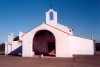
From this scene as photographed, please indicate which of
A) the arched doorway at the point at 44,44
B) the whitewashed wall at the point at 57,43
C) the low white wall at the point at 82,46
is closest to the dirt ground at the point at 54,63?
the whitewashed wall at the point at 57,43

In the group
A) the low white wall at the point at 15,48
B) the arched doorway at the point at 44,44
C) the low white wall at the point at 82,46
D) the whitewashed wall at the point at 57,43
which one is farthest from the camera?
the low white wall at the point at 15,48

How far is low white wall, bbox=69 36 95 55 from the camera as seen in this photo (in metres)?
28.3

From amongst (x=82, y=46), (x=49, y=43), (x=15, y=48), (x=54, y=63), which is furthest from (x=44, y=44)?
(x=54, y=63)

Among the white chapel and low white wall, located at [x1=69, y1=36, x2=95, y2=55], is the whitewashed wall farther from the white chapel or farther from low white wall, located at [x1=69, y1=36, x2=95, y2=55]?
A: low white wall, located at [x1=69, y1=36, x2=95, y2=55]

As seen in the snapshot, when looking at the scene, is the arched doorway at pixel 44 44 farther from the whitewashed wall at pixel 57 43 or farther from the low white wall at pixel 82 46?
the whitewashed wall at pixel 57 43

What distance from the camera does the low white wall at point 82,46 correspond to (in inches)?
1115

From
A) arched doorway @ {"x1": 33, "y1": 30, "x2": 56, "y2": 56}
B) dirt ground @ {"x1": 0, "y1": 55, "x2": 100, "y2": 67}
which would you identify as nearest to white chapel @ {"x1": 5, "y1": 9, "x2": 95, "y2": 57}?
arched doorway @ {"x1": 33, "y1": 30, "x2": 56, "y2": 56}

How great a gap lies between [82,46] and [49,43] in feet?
17.7

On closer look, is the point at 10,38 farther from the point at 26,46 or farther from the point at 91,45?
the point at 91,45

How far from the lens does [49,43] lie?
29953 mm

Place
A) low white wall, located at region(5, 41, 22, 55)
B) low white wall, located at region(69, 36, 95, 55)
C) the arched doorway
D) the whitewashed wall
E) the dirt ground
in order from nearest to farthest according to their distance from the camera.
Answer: the dirt ground < the whitewashed wall < low white wall, located at region(69, 36, 95, 55) < the arched doorway < low white wall, located at region(5, 41, 22, 55)

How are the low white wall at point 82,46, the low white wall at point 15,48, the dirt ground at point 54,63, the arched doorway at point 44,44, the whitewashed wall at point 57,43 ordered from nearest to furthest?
1. the dirt ground at point 54,63
2. the whitewashed wall at point 57,43
3. the low white wall at point 82,46
4. the arched doorway at point 44,44
5. the low white wall at point 15,48

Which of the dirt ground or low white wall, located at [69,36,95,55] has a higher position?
low white wall, located at [69,36,95,55]

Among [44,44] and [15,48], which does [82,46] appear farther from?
[15,48]
